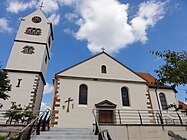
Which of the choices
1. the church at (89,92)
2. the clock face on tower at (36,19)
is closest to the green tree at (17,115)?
the church at (89,92)

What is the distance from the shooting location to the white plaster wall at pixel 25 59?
16.3m

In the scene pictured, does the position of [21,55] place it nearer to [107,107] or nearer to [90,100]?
[90,100]

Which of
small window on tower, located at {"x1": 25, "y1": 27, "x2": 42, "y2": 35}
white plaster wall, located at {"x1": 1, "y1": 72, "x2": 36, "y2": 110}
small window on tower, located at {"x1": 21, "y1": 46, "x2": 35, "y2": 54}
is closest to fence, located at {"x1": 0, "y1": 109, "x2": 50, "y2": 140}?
white plaster wall, located at {"x1": 1, "y1": 72, "x2": 36, "y2": 110}

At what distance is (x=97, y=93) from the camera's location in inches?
570

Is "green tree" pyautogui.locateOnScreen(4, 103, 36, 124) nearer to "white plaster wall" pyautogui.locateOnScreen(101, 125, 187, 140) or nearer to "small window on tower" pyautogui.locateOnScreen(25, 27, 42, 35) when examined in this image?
"white plaster wall" pyautogui.locateOnScreen(101, 125, 187, 140)

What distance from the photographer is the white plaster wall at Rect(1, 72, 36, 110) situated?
551 inches

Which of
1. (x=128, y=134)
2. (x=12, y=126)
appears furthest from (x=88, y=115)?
(x=12, y=126)

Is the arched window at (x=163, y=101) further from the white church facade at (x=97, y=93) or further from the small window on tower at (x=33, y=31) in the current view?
the small window on tower at (x=33, y=31)

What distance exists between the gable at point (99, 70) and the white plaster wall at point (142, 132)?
660 centimetres

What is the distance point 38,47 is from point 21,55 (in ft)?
7.15

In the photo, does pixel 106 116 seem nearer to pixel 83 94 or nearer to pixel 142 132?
pixel 83 94

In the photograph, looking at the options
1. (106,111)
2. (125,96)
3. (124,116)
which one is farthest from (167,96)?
(106,111)

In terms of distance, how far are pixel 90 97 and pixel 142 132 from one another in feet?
19.1

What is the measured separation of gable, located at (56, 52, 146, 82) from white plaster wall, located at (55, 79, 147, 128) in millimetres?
680
